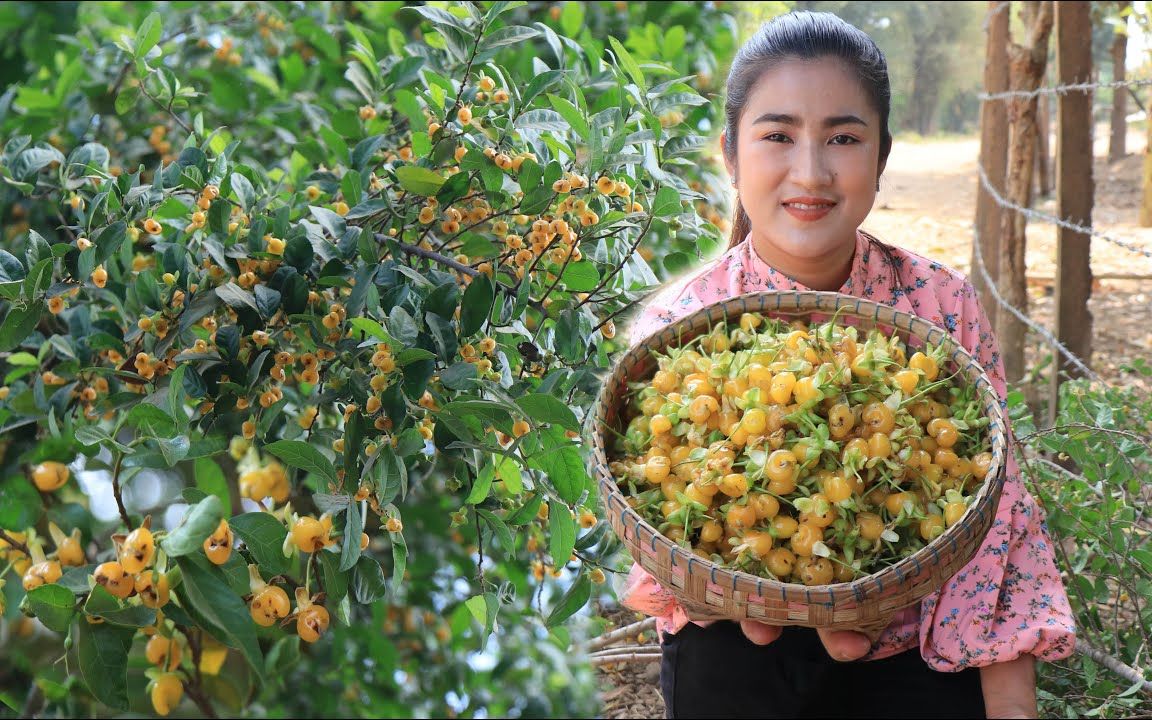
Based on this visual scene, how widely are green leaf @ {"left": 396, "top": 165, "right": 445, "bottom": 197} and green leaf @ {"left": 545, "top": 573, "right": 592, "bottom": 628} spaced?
519 mm

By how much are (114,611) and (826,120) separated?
0.99 meters

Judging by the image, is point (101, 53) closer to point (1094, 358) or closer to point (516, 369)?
point (516, 369)

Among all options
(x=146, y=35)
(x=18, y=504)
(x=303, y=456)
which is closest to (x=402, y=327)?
(x=303, y=456)

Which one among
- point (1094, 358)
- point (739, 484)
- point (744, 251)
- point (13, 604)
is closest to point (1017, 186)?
point (1094, 358)

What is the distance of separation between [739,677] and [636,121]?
74 centimetres

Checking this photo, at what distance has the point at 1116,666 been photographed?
5.01 feet

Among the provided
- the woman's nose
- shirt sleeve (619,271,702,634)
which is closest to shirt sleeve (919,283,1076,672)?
shirt sleeve (619,271,702,634)

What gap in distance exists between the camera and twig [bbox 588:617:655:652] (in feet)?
6.28

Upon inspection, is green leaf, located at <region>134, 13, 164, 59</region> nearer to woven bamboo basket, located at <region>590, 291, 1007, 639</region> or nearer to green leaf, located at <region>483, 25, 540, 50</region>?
green leaf, located at <region>483, 25, 540, 50</region>

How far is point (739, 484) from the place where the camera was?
1152mm

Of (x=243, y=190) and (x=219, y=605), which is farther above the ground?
(x=243, y=190)

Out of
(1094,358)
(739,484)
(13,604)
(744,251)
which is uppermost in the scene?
(744,251)

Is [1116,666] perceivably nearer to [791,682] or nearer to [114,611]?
[791,682]

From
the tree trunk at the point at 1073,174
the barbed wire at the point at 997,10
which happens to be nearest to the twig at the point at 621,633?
the tree trunk at the point at 1073,174
